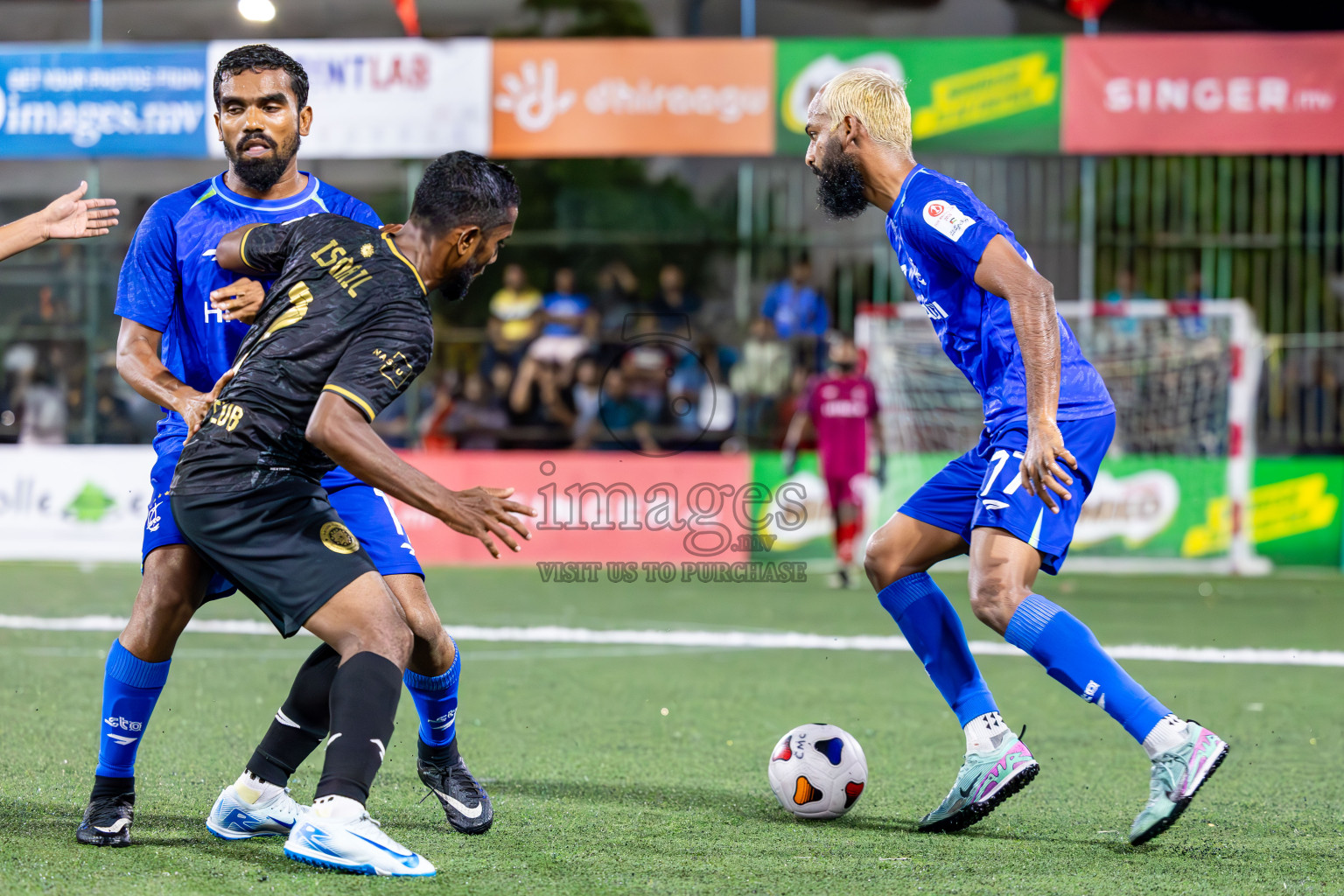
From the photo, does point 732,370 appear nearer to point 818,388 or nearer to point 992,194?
point 818,388

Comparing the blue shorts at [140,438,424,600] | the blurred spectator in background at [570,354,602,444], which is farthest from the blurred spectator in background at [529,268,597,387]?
the blue shorts at [140,438,424,600]

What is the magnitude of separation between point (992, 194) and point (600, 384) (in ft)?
15.2

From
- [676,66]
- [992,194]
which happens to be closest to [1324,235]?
[992,194]

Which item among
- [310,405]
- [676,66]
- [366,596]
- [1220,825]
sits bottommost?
[1220,825]

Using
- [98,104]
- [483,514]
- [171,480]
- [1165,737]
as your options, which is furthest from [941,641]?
[98,104]

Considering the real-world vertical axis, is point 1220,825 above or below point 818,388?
below

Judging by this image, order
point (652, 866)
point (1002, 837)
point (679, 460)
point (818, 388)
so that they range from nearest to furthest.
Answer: point (652, 866) → point (1002, 837) → point (818, 388) → point (679, 460)

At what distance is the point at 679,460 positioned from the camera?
14.9m

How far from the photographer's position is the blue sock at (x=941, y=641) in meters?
4.65

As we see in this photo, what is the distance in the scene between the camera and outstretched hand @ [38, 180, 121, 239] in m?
4.26

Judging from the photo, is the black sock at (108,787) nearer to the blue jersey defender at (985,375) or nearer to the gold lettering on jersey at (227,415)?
the gold lettering on jersey at (227,415)

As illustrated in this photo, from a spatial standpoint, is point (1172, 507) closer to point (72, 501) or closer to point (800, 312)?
point (800, 312)

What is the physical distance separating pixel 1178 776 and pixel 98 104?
14527 millimetres

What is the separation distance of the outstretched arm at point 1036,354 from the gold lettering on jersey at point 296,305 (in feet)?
6.24
